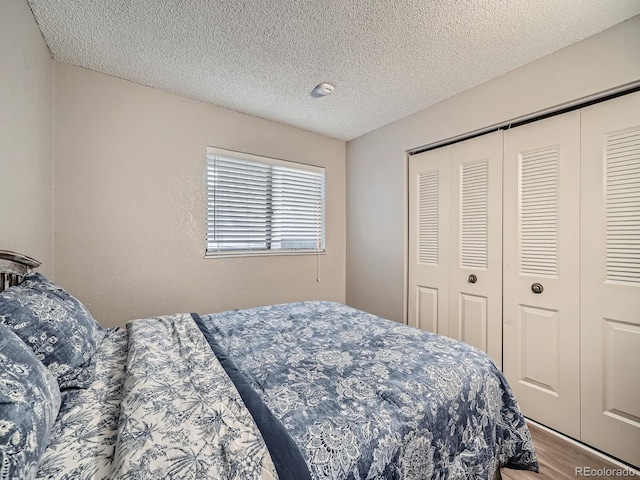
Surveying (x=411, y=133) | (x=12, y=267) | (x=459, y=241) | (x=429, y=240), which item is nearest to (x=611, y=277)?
(x=459, y=241)

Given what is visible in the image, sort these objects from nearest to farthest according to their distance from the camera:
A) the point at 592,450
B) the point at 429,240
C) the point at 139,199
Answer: the point at 592,450 < the point at 139,199 < the point at 429,240

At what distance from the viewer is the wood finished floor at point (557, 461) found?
1.44 metres

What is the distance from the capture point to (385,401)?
0.93 m

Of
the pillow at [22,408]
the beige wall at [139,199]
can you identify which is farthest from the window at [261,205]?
the pillow at [22,408]

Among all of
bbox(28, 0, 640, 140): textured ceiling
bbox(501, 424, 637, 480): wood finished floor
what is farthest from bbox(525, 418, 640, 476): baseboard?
bbox(28, 0, 640, 140): textured ceiling

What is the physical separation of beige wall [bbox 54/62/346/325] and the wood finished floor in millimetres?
2268

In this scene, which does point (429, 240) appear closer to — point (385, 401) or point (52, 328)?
point (385, 401)

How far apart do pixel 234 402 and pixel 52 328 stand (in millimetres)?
772

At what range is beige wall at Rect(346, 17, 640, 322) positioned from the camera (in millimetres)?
1586

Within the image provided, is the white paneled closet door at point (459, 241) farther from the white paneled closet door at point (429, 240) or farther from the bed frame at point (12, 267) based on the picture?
the bed frame at point (12, 267)

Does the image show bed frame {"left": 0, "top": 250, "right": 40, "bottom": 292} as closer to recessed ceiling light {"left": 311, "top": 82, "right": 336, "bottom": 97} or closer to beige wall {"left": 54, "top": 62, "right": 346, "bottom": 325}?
beige wall {"left": 54, "top": 62, "right": 346, "bottom": 325}

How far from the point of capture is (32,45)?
1.53 m

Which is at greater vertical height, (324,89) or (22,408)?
(324,89)

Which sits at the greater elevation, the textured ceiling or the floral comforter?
the textured ceiling
